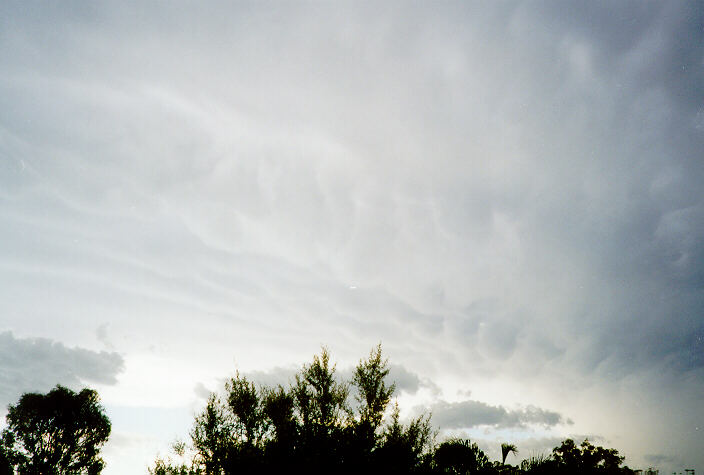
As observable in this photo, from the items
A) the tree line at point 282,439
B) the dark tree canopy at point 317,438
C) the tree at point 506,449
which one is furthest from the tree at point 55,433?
the tree at point 506,449

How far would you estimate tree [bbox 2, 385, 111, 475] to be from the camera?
43750 mm

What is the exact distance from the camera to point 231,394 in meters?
30.4

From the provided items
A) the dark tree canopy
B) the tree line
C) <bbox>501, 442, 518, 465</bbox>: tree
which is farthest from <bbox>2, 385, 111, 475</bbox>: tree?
<bbox>501, 442, 518, 465</bbox>: tree

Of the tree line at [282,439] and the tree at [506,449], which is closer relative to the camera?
the tree line at [282,439]

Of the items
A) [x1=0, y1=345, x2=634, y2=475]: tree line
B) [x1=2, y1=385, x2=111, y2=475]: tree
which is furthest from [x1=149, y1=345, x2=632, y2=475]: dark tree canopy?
[x1=2, y1=385, x2=111, y2=475]: tree

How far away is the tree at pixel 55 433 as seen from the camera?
43.8 m

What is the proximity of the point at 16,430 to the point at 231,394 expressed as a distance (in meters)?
39.3

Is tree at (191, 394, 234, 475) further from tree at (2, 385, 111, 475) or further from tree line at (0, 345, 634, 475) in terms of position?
tree at (2, 385, 111, 475)

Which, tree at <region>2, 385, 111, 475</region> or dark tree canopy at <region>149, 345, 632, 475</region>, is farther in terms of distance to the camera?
tree at <region>2, 385, 111, 475</region>

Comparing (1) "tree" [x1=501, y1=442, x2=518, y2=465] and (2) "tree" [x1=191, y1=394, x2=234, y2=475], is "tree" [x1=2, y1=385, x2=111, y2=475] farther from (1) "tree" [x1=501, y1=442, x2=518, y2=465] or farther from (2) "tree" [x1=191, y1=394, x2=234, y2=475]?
(1) "tree" [x1=501, y1=442, x2=518, y2=465]

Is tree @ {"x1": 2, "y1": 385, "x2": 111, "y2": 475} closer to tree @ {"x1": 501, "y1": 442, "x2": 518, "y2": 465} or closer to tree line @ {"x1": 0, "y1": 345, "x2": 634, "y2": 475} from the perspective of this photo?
tree line @ {"x1": 0, "y1": 345, "x2": 634, "y2": 475}

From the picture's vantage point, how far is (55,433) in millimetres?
45812

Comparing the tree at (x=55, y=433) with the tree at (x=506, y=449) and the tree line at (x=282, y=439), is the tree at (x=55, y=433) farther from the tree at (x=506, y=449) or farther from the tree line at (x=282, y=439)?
the tree at (x=506, y=449)

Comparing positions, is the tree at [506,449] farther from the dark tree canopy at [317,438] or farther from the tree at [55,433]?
the tree at [55,433]
